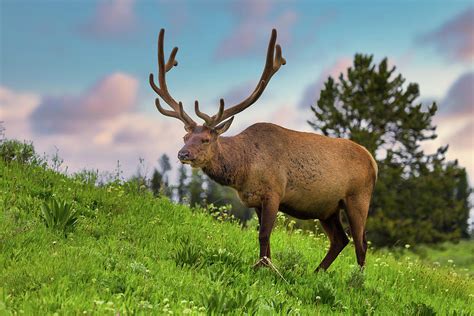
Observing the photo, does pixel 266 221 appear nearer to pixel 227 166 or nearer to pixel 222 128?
pixel 227 166

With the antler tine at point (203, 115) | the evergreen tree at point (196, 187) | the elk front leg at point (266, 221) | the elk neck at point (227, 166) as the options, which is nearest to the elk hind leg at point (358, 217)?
the elk front leg at point (266, 221)

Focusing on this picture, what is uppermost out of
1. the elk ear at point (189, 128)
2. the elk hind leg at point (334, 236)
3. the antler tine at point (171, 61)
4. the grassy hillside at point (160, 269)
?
the antler tine at point (171, 61)

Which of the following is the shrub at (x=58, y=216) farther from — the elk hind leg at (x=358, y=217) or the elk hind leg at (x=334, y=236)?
the elk hind leg at (x=358, y=217)

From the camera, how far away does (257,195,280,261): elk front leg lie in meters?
7.70

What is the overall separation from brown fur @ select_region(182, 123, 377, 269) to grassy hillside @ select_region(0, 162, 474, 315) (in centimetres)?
70

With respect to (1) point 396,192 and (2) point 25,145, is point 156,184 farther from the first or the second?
(1) point 396,192

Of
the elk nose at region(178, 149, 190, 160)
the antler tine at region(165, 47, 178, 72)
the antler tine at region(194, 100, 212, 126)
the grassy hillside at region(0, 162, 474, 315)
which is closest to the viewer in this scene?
the grassy hillside at region(0, 162, 474, 315)

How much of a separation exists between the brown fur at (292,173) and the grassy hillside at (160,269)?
70cm

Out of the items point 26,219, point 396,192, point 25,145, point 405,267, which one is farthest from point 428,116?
point 26,219

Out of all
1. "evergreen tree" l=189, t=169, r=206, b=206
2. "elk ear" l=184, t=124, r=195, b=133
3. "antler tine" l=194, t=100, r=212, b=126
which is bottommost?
"elk ear" l=184, t=124, r=195, b=133

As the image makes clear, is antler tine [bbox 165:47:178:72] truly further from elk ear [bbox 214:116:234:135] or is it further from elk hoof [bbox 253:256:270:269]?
elk hoof [bbox 253:256:270:269]

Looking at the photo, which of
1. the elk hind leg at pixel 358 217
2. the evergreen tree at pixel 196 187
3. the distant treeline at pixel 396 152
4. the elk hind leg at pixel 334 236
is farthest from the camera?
the evergreen tree at pixel 196 187

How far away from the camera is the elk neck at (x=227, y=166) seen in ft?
25.6

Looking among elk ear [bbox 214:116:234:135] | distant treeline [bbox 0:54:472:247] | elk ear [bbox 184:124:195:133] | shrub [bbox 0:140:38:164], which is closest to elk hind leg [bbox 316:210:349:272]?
elk ear [bbox 214:116:234:135]
